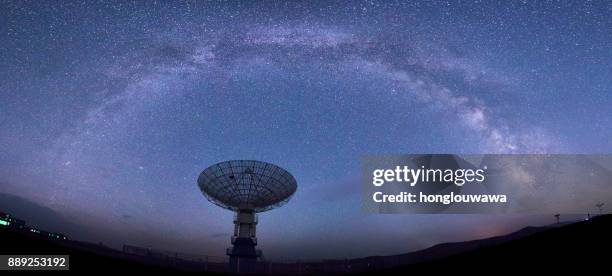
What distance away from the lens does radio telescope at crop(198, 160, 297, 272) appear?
4915 centimetres

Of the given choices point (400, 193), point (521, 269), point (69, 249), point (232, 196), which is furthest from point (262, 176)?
point (521, 269)

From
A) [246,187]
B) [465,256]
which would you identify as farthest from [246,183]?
[465,256]

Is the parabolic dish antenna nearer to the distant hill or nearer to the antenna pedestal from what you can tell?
the antenna pedestal

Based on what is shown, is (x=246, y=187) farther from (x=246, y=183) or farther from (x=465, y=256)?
(x=465, y=256)

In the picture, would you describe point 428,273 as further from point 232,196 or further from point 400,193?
point 232,196

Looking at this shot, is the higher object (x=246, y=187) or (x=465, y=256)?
(x=246, y=187)

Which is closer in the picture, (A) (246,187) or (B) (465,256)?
(B) (465,256)

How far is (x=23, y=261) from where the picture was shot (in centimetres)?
2531

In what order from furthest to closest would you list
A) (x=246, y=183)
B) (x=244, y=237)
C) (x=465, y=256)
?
(x=244, y=237) → (x=246, y=183) → (x=465, y=256)

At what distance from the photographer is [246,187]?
51.8 metres

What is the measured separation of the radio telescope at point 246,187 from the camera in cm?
4915

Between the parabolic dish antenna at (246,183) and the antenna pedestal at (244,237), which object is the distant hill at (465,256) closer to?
the parabolic dish antenna at (246,183)

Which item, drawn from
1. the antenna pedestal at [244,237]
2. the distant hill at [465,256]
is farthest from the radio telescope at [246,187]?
the distant hill at [465,256]

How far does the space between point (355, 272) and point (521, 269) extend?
12.4 metres
